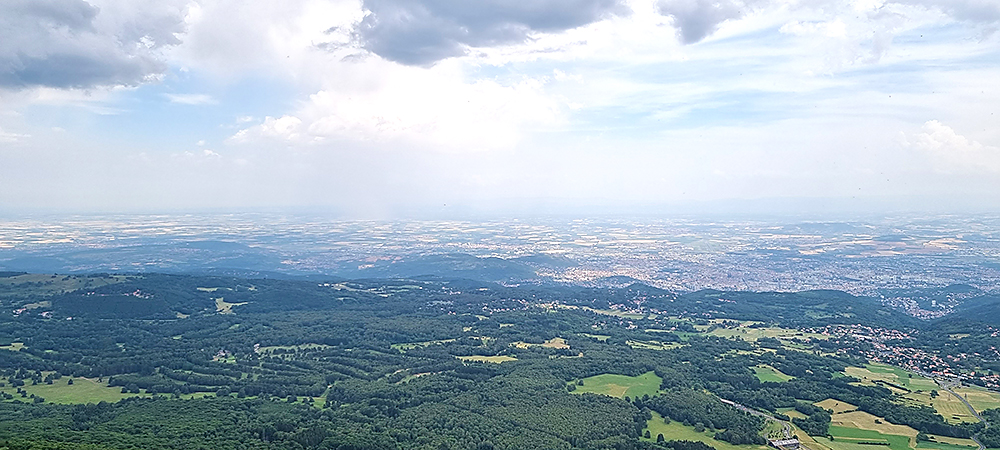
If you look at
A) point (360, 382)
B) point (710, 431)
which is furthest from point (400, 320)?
point (710, 431)

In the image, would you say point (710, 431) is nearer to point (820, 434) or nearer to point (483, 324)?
point (820, 434)

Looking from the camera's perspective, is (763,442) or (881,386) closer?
(763,442)

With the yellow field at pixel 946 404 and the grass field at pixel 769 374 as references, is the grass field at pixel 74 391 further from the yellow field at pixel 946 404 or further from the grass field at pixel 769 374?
the yellow field at pixel 946 404

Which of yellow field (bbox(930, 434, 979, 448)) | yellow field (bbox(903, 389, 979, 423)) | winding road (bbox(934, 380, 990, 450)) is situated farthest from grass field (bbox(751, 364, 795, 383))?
yellow field (bbox(930, 434, 979, 448))

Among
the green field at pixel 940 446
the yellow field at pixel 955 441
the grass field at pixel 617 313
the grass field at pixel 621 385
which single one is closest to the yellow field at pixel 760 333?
the grass field at pixel 617 313

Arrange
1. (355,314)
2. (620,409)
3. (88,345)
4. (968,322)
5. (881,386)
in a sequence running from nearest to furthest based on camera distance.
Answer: (620,409) < (881,386) < (88,345) < (968,322) < (355,314)

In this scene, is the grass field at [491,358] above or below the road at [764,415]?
above

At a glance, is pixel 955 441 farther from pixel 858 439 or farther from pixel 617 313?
pixel 617 313
